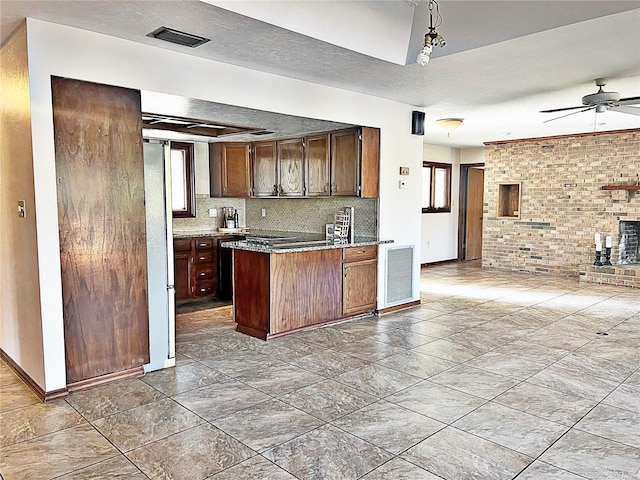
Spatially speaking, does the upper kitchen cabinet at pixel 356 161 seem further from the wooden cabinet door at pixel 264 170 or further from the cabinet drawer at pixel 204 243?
the cabinet drawer at pixel 204 243

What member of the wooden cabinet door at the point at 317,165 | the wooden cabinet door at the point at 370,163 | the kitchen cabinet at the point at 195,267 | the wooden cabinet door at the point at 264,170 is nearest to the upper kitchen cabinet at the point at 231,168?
the wooden cabinet door at the point at 264,170

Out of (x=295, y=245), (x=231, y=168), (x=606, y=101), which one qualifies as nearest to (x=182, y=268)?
(x=231, y=168)

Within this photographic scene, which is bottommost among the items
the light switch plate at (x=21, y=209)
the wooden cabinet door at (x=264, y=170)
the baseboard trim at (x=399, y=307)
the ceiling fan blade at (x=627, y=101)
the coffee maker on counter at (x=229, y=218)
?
the baseboard trim at (x=399, y=307)

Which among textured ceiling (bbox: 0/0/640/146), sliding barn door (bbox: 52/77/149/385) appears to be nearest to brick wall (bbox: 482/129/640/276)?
textured ceiling (bbox: 0/0/640/146)

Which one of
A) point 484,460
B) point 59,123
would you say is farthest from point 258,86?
point 484,460

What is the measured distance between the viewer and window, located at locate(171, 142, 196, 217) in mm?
6348

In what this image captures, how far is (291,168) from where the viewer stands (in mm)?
5863

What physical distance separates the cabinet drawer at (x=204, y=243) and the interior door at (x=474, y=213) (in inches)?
241

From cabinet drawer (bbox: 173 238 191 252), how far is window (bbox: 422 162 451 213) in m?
4.94

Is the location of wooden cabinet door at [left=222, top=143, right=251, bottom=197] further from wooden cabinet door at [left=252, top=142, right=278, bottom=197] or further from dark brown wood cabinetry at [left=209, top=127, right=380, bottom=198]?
wooden cabinet door at [left=252, top=142, right=278, bottom=197]

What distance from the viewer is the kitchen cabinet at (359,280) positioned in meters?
5.05

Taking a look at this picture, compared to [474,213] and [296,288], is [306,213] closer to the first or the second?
[296,288]

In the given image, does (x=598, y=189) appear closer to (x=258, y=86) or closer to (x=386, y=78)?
(x=386, y=78)

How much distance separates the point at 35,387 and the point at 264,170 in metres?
3.72
